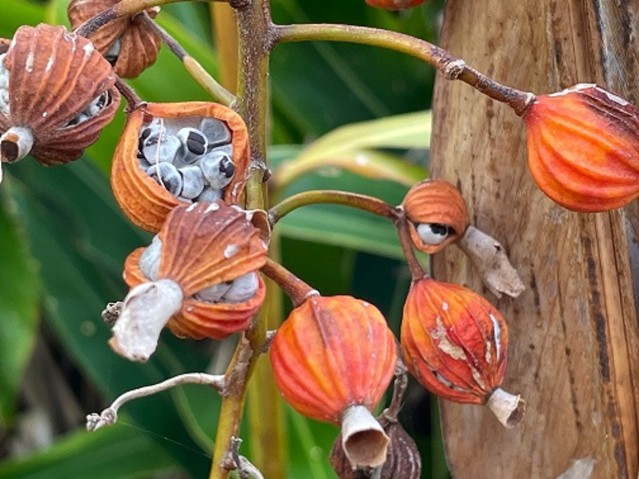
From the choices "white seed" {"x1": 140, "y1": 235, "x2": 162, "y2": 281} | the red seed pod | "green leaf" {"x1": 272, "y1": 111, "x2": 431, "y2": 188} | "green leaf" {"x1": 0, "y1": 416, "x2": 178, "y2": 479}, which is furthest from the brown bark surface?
"green leaf" {"x1": 0, "y1": 416, "x2": 178, "y2": 479}

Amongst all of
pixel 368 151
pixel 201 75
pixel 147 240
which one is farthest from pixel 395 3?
pixel 147 240

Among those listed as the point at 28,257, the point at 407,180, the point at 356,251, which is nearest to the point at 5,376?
the point at 28,257

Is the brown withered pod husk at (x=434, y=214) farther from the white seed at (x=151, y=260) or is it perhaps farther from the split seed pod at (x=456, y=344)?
the white seed at (x=151, y=260)

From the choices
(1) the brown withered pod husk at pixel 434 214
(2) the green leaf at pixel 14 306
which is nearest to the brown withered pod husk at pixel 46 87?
(1) the brown withered pod husk at pixel 434 214

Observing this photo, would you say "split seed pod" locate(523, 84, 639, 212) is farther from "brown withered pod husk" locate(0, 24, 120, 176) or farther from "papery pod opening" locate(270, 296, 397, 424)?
"brown withered pod husk" locate(0, 24, 120, 176)

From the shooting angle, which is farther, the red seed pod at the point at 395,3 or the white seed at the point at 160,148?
the red seed pod at the point at 395,3

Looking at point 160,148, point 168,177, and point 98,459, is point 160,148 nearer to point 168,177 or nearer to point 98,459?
point 168,177

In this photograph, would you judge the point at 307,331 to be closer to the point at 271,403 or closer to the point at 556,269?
Result: the point at 556,269

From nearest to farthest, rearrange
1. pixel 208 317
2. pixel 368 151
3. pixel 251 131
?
pixel 208 317 → pixel 251 131 → pixel 368 151
